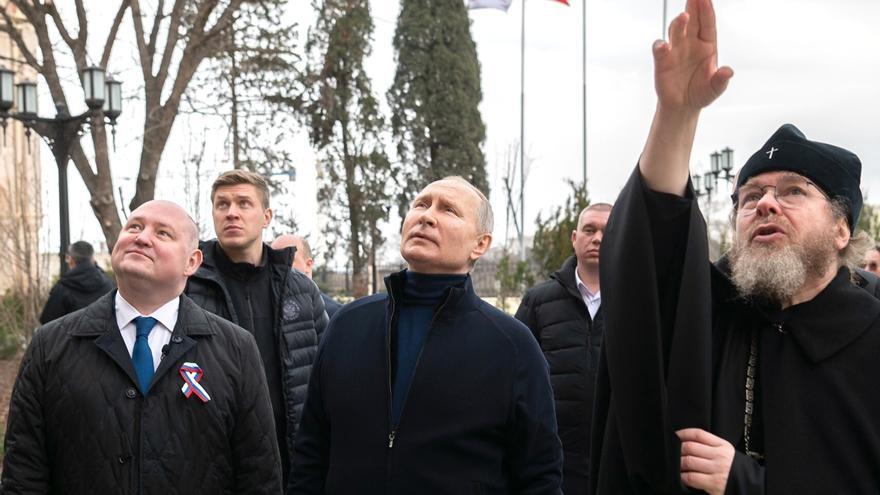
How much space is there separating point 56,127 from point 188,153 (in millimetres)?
5816

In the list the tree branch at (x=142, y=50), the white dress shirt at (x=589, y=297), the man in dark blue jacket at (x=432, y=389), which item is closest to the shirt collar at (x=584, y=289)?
the white dress shirt at (x=589, y=297)

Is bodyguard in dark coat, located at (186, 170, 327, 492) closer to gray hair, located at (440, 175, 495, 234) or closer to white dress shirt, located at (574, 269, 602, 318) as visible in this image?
white dress shirt, located at (574, 269, 602, 318)

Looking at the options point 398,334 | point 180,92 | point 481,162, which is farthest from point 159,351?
point 481,162

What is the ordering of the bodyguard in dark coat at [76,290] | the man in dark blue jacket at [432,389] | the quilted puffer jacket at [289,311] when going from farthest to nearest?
the bodyguard in dark coat at [76,290]
the quilted puffer jacket at [289,311]
the man in dark blue jacket at [432,389]

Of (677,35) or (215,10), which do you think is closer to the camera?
(677,35)

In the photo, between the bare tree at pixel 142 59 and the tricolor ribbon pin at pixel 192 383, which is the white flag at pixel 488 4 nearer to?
the bare tree at pixel 142 59

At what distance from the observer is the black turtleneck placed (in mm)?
3213

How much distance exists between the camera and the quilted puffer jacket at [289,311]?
4863 millimetres

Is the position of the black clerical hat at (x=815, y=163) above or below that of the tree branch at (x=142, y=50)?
below

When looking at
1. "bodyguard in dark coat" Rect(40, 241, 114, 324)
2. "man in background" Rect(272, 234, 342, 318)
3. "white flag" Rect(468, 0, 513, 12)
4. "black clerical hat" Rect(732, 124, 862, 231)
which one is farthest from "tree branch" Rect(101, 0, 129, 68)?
"black clerical hat" Rect(732, 124, 862, 231)

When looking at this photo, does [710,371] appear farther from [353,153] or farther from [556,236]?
[353,153]

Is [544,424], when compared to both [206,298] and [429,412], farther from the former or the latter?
[206,298]

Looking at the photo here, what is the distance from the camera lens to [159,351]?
3.54m

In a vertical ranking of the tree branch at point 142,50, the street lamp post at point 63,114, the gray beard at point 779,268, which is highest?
the tree branch at point 142,50
